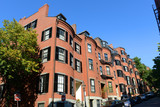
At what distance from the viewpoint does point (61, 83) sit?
17156 millimetres

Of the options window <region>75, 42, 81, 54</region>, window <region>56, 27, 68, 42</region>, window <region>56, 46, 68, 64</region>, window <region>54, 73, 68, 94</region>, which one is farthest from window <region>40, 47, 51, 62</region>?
window <region>75, 42, 81, 54</region>

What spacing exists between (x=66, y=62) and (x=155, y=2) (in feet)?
48.0

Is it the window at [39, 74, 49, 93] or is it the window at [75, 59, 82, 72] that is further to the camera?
the window at [75, 59, 82, 72]

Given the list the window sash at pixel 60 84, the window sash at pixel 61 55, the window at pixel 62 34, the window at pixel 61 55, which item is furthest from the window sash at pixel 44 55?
the window sash at pixel 60 84

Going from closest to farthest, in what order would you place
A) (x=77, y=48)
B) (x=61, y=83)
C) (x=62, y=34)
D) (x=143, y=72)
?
1. (x=61, y=83)
2. (x=62, y=34)
3. (x=77, y=48)
4. (x=143, y=72)

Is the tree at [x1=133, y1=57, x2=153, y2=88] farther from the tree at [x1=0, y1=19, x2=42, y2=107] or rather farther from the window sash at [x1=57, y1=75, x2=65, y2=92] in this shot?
the tree at [x1=0, y1=19, x2=42, y2=107]

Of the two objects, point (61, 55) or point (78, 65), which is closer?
Result: point (61, 55)

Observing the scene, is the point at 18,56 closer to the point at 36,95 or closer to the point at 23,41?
the point at 23,41

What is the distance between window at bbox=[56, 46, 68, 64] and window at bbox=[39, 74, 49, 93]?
299 cm

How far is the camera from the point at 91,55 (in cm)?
2653

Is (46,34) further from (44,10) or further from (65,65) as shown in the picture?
(65,65)

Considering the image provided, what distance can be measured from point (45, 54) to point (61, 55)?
2346 mm

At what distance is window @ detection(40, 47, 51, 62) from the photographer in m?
18.4

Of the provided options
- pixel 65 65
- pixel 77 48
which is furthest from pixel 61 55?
pixel 77 48
